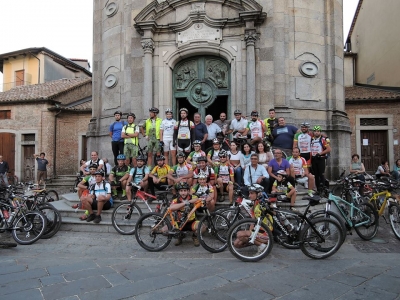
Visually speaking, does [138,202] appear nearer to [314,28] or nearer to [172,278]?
[172,278]

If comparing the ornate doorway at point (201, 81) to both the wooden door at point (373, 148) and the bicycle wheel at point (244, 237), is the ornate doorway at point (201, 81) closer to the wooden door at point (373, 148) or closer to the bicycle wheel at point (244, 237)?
the bicycle wheel at point (244, 237)

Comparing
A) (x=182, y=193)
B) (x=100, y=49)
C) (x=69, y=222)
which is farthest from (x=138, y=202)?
(x=100, y=49)

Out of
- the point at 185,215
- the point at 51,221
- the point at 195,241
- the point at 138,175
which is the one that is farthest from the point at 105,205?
the point at 195,241

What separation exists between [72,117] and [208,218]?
17387 millimetres

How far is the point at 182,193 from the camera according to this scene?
6387mm

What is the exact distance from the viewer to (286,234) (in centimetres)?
568

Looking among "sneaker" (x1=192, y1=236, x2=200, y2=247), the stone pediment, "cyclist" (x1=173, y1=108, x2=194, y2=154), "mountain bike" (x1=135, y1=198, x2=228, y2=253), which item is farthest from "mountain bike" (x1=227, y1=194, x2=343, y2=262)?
the stone pediment

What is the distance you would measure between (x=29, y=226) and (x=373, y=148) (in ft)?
56.5

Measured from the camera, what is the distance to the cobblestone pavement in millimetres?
4043

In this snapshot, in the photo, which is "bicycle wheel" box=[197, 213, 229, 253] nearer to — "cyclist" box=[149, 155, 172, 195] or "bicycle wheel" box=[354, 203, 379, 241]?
"cyclist" box=[149, 155, 172, 195]

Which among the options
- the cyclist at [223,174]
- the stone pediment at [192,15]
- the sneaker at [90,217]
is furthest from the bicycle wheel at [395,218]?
the stone pediment at [192,15]

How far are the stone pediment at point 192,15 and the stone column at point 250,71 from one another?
500 mm

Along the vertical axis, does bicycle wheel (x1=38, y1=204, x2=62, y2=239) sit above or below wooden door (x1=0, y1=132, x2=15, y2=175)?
below

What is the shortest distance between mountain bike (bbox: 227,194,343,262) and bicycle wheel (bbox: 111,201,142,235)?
2652 mm
